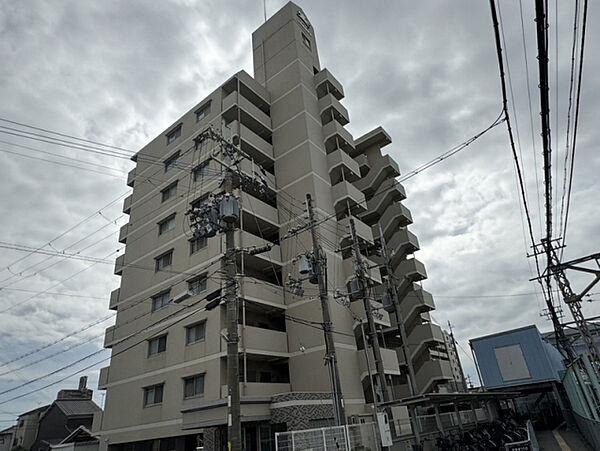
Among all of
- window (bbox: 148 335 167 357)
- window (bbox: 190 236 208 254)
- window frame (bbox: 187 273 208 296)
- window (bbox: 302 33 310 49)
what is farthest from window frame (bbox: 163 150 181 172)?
window (bbox: 302 33 310 49)

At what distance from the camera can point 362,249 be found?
Result: 84.9 ft

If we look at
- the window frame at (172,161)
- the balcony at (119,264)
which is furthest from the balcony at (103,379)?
the window frame at (172,161)

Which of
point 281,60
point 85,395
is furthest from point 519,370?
point 85,395

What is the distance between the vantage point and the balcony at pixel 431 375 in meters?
24.4

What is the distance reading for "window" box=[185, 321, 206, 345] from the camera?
19469 mm

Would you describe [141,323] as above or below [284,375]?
above

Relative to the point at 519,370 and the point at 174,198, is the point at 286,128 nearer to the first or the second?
the point at 174,198

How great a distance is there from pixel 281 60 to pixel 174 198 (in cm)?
1456

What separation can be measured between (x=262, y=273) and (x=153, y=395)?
9025mm

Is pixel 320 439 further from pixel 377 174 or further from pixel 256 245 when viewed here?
pixel 377 174

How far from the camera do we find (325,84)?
2955 cm

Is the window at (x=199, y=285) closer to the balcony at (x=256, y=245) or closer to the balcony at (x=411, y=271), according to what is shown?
the balcony at (x=256, y=245)

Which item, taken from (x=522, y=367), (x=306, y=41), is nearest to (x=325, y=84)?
(x=306, y=41)

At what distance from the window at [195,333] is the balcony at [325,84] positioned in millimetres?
20192
